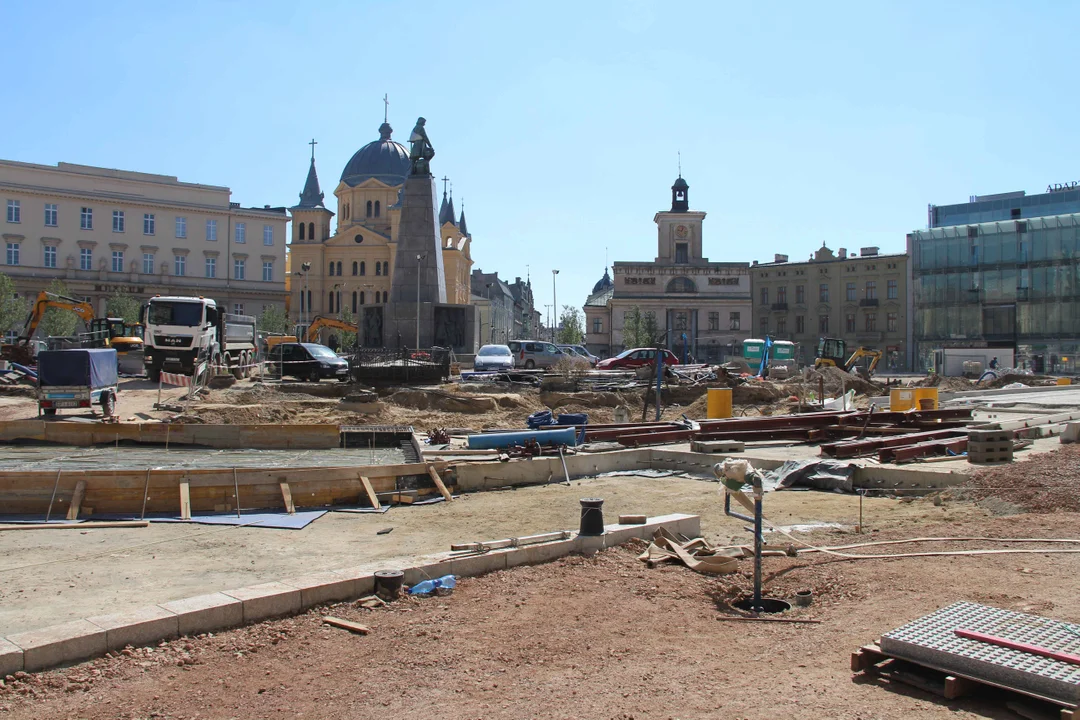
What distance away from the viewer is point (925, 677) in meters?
4.99

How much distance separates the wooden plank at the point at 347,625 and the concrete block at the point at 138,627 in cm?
102

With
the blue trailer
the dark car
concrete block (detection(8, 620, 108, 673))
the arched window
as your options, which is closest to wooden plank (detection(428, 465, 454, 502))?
concrete block (detection(8, 620, 108, 673))

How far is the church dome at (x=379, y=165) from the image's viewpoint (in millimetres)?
84375

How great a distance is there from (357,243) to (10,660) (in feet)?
263

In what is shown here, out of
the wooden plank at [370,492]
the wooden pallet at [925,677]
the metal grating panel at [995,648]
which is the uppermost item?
the metal grating panel at [995,648]

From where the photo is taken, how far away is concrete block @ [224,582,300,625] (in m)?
6.33

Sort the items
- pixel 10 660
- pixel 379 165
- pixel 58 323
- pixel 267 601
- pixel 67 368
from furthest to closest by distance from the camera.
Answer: pixel 379 165
pixel 58 323
pixel 67 368
pixel 267 601
pixel 10 660

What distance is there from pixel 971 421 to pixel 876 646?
43.4ft

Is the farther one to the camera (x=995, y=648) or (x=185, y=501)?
(x=185, y=501)

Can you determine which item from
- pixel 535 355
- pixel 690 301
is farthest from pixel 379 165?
pixel 535 355

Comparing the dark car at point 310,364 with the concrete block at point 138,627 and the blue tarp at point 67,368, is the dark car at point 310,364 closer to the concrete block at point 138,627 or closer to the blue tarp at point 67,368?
the blue tarp at point 67,368

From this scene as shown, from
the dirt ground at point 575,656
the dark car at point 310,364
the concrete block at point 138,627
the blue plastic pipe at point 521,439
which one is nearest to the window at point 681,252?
the dark car at point 310,364

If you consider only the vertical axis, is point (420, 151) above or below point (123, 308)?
above

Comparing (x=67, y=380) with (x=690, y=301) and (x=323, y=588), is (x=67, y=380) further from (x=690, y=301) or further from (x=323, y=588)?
(x=690, y=301)
